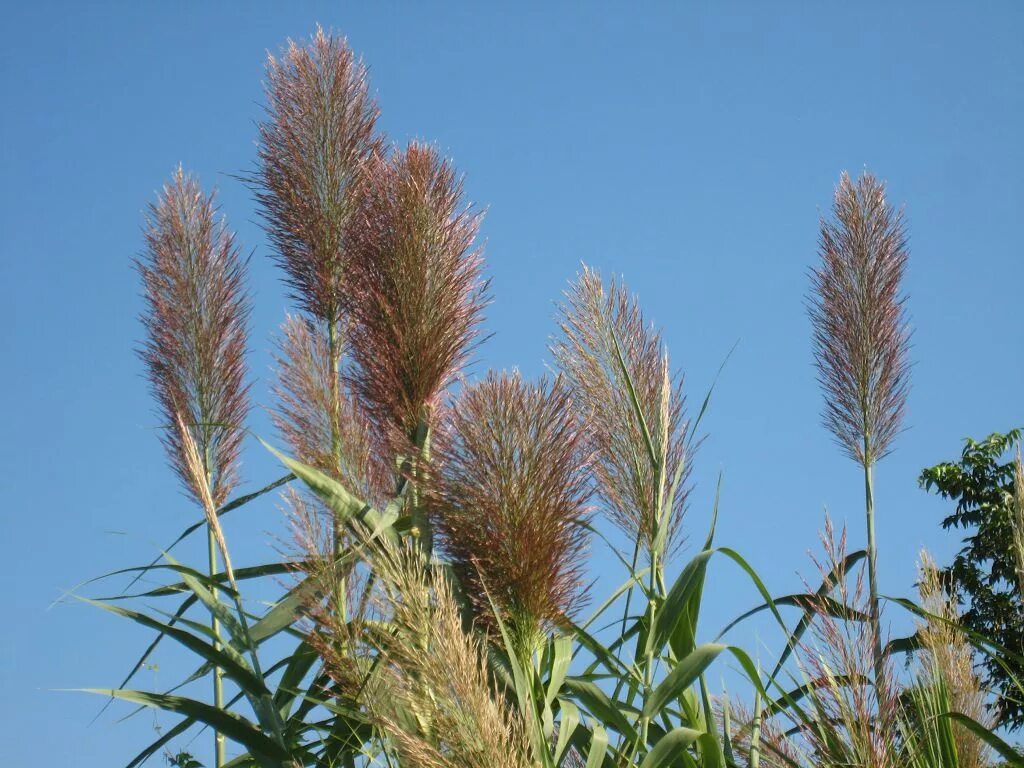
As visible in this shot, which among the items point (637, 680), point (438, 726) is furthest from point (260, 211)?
point (438, 726)

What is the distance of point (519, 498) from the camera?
2592mm

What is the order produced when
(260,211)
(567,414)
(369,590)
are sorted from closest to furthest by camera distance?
1. (369,590)
2. (567,414)
3. (260,211)

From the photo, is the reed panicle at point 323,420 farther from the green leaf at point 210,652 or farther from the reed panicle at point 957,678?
the reed panicle at point 957,678

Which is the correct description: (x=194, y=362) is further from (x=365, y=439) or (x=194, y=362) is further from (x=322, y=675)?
(x=322, y=675)

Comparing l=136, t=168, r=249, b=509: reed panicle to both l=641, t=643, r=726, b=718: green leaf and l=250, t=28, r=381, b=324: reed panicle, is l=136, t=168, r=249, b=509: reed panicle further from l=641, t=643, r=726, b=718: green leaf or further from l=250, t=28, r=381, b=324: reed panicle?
l=641, t=643, r=726, b=718: green leaf

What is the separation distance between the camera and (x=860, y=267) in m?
4.27

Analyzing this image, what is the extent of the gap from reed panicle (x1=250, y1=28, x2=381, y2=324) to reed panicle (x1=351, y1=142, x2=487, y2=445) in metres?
0.29

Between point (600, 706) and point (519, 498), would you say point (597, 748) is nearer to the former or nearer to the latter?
point (600, 706)

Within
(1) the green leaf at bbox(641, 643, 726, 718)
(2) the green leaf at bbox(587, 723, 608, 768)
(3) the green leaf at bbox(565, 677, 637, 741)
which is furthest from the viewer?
(3) the green leaf at bbox(565, 677, 637, 741)

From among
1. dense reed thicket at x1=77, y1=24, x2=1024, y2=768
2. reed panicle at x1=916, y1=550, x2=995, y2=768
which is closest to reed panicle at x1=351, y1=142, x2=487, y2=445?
dense reed thicket at x1=77, y1=24, x2=1024, y2=768

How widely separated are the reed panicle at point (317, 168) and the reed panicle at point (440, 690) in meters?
1.66

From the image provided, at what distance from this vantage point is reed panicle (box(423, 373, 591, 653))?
8.47ft

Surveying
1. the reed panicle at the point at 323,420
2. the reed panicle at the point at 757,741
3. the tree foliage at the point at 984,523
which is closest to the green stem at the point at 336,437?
the reed panicle at the point at 323,420

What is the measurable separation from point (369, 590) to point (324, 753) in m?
0.73
